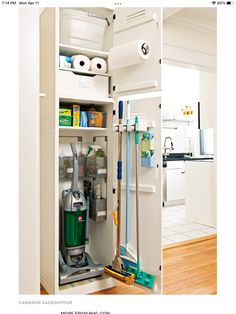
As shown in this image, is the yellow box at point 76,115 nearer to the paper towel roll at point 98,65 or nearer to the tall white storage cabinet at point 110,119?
the tall white storage cabinet at point 110,119

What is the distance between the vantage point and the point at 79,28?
6.36 ft

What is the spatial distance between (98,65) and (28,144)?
1.16 meters

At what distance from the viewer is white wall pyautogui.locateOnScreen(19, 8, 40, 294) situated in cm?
103

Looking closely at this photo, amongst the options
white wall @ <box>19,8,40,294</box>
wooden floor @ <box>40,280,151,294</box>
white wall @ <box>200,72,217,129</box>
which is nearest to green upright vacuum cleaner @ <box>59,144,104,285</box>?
wooden floor @ <box>40,280,151,294</box>

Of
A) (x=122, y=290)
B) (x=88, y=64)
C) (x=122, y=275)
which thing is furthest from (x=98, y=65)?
(x=122, y=290)

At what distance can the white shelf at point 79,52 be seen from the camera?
1895mm

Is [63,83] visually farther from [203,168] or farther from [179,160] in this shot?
[179,160]

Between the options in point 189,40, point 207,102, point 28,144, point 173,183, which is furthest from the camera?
point 173,183

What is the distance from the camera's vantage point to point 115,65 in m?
1.82

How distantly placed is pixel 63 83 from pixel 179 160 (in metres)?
3.15

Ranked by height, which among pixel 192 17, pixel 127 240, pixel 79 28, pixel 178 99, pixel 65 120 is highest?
pixel 192 17

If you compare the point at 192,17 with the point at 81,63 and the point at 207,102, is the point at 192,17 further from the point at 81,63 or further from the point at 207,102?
the point at 81,63

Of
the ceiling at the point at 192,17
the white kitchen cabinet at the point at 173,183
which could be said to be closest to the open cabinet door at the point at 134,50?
the ceiling at the point at 192,17
